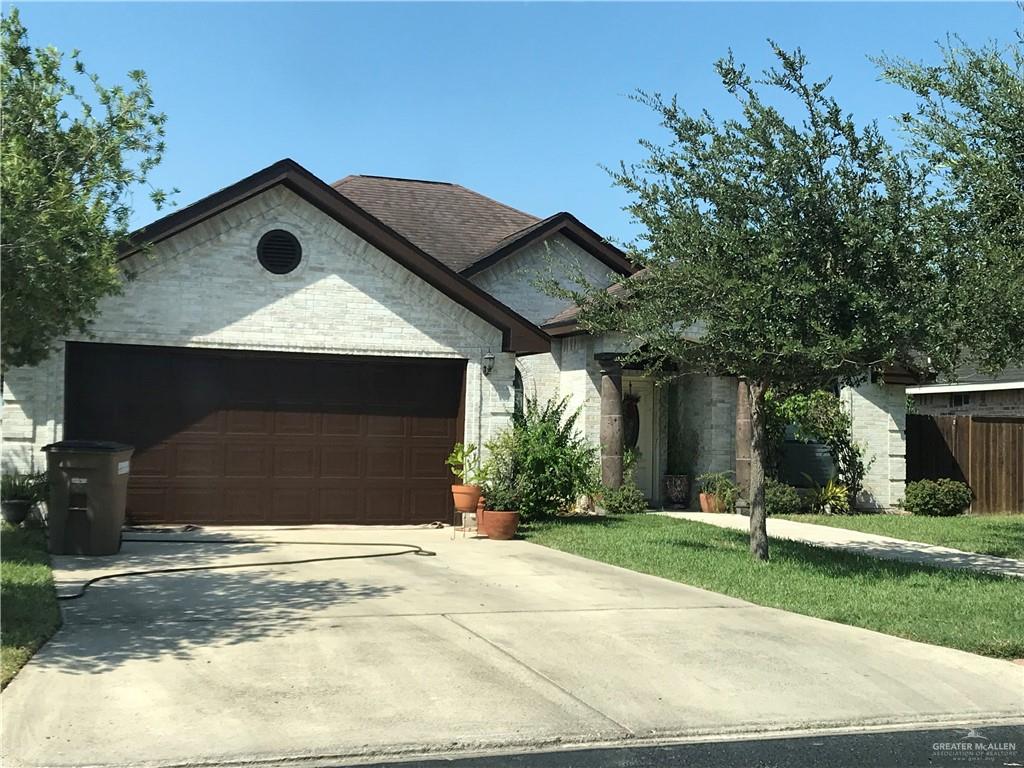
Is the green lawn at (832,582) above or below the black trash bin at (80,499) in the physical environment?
below

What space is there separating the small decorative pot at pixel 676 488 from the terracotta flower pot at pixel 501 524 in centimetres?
568

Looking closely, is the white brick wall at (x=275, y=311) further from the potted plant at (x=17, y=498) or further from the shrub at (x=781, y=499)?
the shrub at (x=781, y=499)

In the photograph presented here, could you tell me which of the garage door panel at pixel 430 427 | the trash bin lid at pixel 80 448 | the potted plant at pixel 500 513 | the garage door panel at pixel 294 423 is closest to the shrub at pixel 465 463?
the potted plant at pixel 500 513

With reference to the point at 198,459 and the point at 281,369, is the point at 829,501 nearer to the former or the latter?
the point at 281,369

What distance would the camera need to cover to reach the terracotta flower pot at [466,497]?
47.1 feet

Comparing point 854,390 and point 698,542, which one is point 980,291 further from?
point 854,390

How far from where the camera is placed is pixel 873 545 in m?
14.0

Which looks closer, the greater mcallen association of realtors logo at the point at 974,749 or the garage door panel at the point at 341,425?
the greater mcallen association of realtors logo at the point at 974,749

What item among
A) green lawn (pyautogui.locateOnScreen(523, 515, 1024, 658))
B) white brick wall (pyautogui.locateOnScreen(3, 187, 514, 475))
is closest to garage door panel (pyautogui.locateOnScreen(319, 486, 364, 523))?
white brick wall (pyautogui.locateOnScreen(3, 187, 514, 475))

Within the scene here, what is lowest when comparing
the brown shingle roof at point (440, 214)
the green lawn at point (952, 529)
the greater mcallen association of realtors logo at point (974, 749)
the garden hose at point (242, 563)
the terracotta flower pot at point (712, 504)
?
the greater mcallen association of realtors logo at point (974, 749)

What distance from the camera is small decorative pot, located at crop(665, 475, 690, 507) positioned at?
18.9 m

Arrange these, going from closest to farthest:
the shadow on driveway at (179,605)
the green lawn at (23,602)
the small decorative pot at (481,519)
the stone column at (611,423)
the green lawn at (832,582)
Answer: the green lawn at (23,602) → the shadow on driveway at (179,605) → the green lawn at (832,582) → the small decorative pot at (481,519) → the stone column at (611,423)

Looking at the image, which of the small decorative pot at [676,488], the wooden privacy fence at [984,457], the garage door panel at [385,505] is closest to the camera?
the garage door panel at [385,505]

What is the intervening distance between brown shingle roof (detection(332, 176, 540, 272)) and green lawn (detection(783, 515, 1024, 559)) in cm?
837
